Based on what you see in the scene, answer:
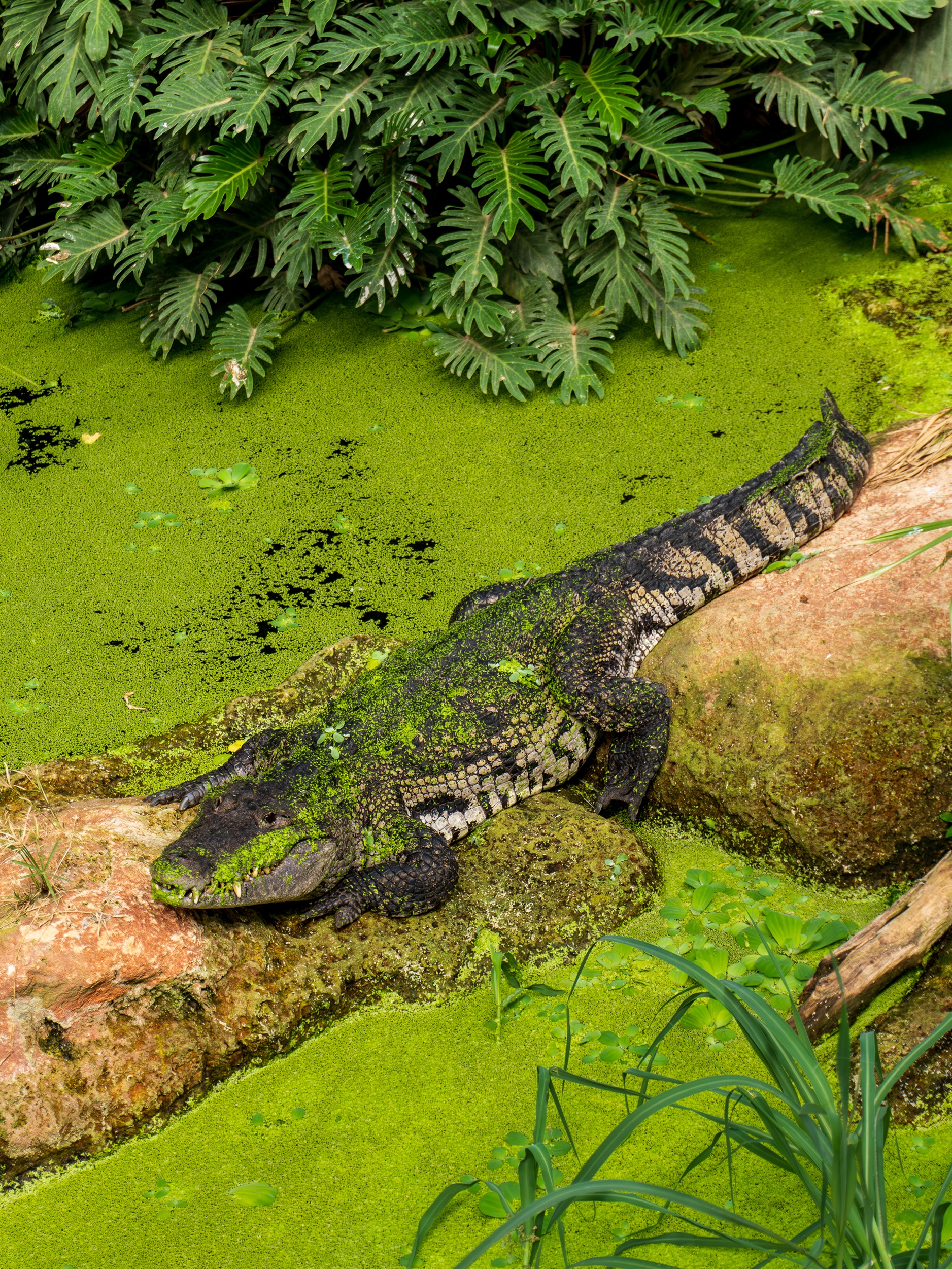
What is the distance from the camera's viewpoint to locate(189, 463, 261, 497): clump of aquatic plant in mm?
4891

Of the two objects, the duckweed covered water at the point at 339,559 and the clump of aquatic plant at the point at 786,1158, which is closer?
the clump of aquatic plant at the point at 786,1158

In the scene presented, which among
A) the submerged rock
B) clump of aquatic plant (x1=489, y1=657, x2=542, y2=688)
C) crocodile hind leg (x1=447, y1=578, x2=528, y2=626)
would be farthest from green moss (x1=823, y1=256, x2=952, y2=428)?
the submerged rock

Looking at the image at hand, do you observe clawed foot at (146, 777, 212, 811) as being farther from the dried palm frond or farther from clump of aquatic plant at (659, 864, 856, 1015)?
the dried palm frond

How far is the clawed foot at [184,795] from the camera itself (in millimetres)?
3234

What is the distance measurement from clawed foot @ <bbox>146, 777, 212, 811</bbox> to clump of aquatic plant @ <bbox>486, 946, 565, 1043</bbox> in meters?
1.04

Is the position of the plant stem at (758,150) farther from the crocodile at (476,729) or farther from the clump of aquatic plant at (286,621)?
the clump of aquatic plant at (286,621)

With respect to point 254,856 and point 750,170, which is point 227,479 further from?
point 750,170

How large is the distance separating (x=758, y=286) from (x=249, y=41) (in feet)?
9.27

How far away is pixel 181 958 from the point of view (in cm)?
265

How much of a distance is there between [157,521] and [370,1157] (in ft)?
10.3

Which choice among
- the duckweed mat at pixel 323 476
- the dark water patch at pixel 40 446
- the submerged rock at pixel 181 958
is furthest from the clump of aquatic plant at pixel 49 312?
the submerged rock at pixel 181 958

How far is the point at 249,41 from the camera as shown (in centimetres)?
529

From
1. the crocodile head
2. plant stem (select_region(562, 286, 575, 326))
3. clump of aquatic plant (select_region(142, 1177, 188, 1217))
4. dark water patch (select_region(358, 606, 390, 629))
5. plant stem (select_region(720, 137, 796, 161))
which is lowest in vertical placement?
clump of aquatic plant (select_region(142, 1177, 188, 1217))

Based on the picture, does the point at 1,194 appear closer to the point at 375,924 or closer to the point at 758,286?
Result: the point at 758,286
